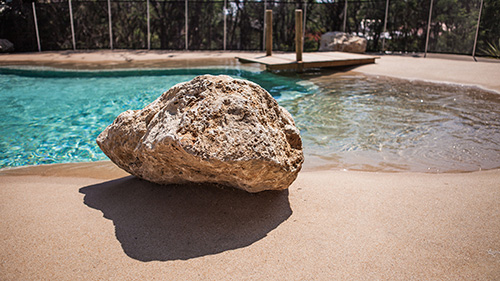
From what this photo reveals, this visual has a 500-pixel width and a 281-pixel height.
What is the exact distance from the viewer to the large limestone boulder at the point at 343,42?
1614 centimetres

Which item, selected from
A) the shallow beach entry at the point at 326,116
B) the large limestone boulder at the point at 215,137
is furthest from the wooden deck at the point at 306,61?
the large limestone boulder at the point at 215,137

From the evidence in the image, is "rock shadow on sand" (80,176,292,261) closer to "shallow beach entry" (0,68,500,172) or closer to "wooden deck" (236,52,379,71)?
"shallow beach entry" (0,68,500,172)

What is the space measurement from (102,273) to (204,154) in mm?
951

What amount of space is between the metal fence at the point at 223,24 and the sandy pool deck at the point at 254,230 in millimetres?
14137

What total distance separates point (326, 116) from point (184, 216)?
4.86 metres

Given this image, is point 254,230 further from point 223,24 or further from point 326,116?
point 223,24

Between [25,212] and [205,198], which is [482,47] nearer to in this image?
[205,198]

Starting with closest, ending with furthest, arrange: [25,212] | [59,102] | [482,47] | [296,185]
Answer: [25,212] → [296,185] → [59,102] → [482,47]

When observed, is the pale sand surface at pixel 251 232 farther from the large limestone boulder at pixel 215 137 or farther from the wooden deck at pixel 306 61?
the wooden deck at pixel 306 61

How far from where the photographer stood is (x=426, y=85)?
9.68 meters

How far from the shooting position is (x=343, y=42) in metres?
16.1

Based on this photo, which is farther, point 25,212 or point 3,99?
point 3,99

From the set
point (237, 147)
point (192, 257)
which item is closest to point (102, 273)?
point (192, 257)

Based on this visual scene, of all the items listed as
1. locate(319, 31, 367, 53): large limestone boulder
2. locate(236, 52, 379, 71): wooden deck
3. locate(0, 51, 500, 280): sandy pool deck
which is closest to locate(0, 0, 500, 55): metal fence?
locate(319, 31, 367, 53): large limestone boulder
